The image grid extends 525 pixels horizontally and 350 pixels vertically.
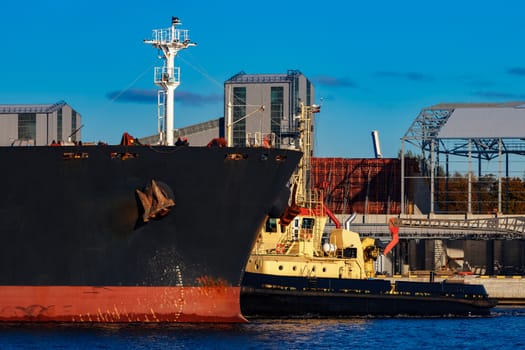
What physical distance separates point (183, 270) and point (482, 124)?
141ft

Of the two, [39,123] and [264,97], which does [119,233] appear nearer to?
[39,123]

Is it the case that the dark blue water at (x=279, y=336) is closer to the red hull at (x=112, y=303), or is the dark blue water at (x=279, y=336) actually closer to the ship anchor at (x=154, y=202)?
the red hull at (x=112, y=303)

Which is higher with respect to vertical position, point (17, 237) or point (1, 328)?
point (17, 237)

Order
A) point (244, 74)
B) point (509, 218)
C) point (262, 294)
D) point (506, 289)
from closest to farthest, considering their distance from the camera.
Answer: point (262, 294) < point (506, 289) < point (509, 218) < point (244, 74)

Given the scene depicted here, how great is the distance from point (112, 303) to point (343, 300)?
11.9 m

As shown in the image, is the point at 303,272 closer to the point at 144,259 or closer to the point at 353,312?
the point at 353,312

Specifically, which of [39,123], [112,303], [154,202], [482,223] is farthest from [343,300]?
[39,123]

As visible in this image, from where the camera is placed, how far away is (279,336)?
37.5 meters

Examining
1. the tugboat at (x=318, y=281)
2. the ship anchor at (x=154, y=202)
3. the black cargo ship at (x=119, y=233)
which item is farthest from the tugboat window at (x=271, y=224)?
the ship anchor at (x=154, y=202)

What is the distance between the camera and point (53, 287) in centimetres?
3738

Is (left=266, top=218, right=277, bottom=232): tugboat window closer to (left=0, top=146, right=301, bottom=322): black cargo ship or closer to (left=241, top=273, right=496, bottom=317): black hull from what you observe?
(left=241, top=273, right=496, bottom=317): black hull

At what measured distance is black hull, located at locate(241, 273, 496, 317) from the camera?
145 feet

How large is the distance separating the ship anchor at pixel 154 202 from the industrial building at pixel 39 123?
46195mm

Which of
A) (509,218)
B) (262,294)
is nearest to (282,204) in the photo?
(262,294)
